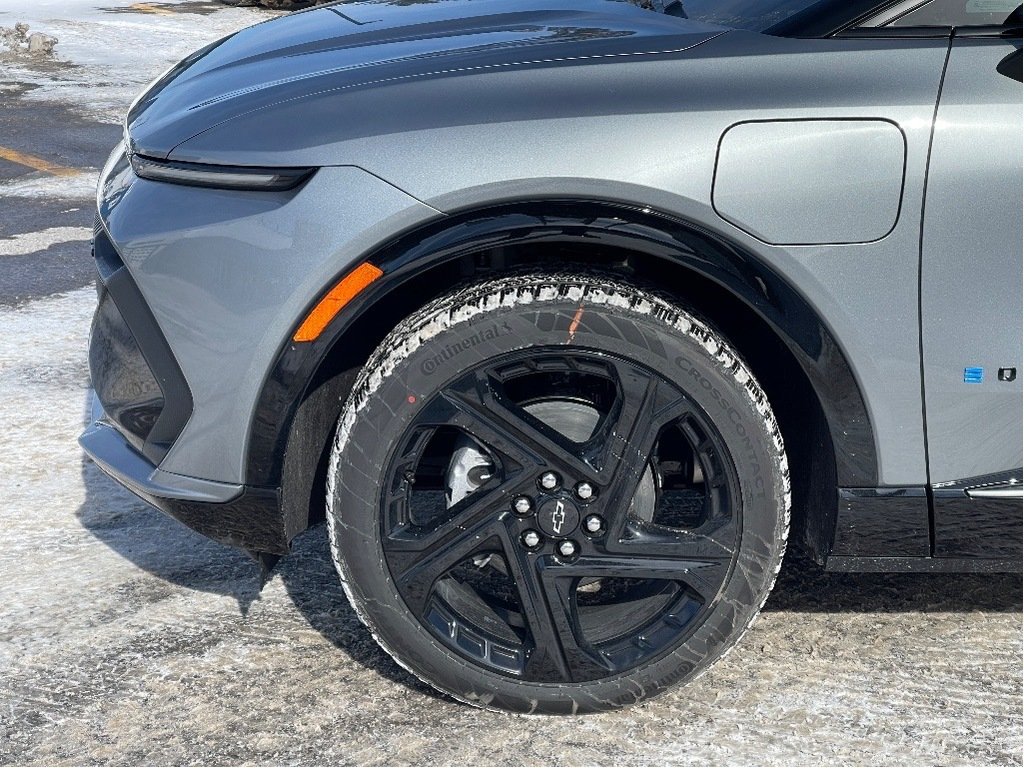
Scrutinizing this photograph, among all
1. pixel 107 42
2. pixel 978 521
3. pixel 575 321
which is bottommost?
pixel 978 521

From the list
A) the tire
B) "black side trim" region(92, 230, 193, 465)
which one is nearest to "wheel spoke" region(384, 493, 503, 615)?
the tire

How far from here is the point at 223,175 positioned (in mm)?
2279

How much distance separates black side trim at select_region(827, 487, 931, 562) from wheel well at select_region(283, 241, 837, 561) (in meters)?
0.03

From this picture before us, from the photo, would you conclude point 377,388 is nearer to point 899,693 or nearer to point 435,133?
point 435,133

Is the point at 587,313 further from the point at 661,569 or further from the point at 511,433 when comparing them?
the point at 661,569

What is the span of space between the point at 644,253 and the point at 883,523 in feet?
2.24

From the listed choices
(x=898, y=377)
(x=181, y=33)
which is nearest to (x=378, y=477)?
(x=898, y=377)

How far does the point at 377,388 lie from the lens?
2254mm

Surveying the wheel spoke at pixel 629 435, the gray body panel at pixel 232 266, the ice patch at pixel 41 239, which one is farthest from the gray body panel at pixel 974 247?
the ice patch at pixel 41 239

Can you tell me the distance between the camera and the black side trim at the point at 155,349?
236cm

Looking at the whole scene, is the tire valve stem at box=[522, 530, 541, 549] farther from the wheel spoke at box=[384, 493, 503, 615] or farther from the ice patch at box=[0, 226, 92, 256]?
the ice patch at box=[0, 226, 92, 256]

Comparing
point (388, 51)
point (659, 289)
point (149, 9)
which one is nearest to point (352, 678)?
point (659, 289)

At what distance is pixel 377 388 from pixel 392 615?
45 cm

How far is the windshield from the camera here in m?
2.36
